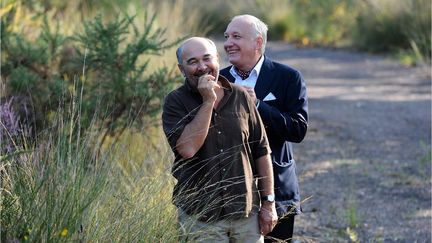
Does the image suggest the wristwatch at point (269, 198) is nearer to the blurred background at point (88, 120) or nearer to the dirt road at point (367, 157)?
the blurred background at point (88, 120)

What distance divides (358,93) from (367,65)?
12.1 ft

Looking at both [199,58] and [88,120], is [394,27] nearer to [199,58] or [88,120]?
[88,120]

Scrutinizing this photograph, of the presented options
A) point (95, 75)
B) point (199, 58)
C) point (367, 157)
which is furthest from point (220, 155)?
point (367, 157)

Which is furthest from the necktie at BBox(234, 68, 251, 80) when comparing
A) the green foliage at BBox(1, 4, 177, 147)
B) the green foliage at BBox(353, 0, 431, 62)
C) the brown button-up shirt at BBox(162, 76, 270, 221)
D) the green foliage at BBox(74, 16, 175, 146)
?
the green foliage at BBox(353, 0, 431, 62)

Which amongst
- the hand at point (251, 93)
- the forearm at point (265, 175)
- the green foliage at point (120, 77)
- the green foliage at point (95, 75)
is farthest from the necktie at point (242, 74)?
the green foliage at point (120, 77)

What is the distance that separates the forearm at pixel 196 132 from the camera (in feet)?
14.1

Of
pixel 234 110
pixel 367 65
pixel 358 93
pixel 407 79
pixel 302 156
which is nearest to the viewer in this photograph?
pixel 234 110

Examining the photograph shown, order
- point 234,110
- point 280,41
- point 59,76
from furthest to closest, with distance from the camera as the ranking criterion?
1. point 280,41
2. point 59,76
3. point 234,110

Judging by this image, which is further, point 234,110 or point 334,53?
point 334,53

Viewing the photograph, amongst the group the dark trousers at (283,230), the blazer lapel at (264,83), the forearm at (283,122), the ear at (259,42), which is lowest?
the dark trousers at (283,230)

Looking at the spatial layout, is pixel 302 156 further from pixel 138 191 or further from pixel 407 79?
pixel 407 79

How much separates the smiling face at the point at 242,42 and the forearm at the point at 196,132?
601 millimetres

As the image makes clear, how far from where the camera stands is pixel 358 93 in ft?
47.7

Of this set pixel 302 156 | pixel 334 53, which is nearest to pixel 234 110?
pixel 302 156
